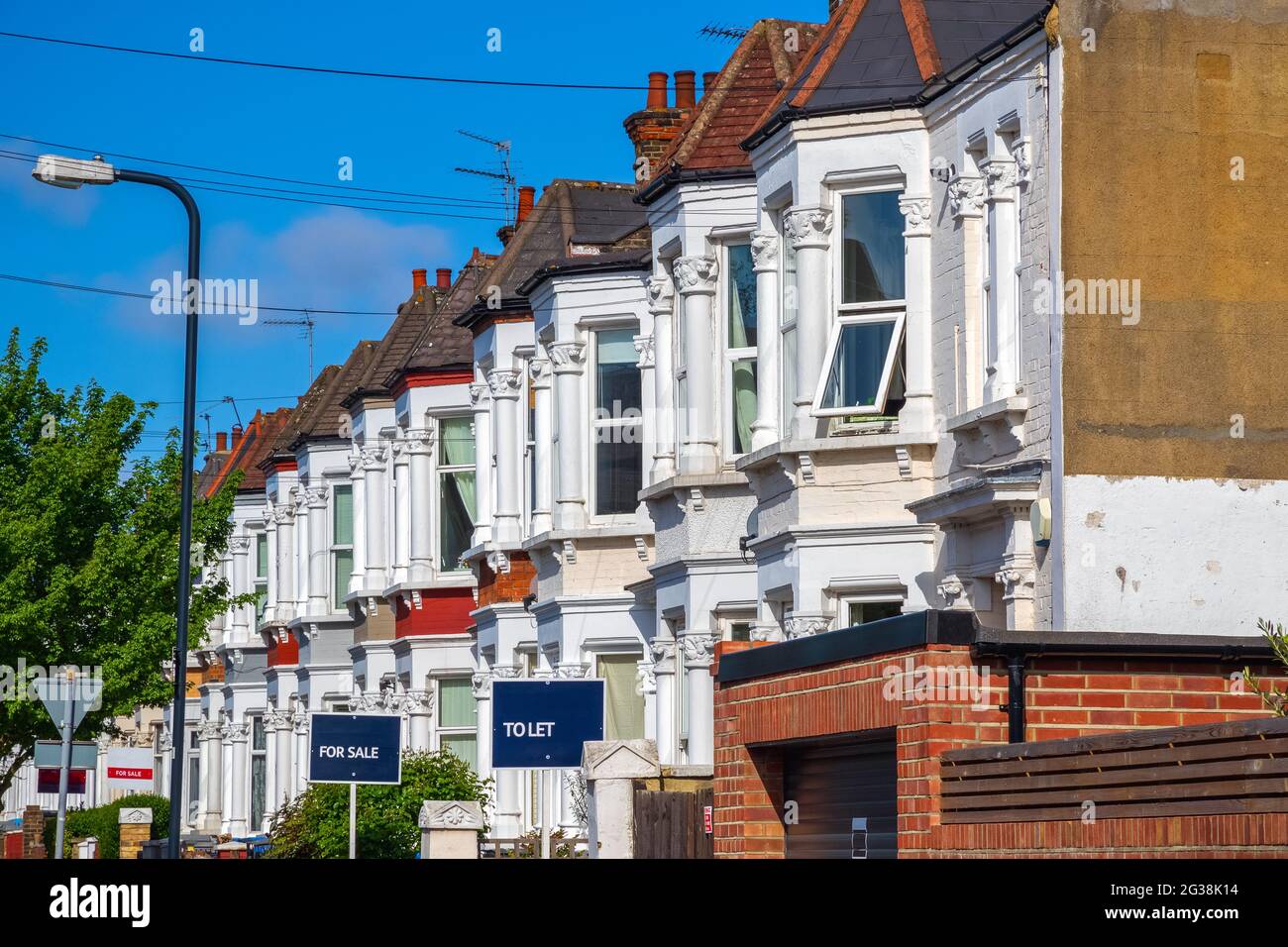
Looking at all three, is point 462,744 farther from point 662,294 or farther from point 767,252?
point 767,252

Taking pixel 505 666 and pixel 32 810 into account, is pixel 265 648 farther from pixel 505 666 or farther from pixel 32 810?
pixel 505 666

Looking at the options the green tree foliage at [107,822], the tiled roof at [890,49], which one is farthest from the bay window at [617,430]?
the green tree foliage at [107,822]

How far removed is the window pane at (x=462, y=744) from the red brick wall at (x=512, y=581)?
3.34 metres

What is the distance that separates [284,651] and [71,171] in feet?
75.9

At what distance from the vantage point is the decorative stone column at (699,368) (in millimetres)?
21562

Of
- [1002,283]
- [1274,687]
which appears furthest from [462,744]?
[1274,687]

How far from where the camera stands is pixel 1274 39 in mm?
16172

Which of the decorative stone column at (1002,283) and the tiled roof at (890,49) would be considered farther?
the tiled roof at (890,49)

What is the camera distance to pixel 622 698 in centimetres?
2625

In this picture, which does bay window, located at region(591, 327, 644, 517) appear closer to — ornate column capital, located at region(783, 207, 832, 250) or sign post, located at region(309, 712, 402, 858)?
ornate column capital, located at region(783, 207, 832, 250)

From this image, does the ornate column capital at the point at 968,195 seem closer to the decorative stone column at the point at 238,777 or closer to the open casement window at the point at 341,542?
the open casement window at the point at 341,542

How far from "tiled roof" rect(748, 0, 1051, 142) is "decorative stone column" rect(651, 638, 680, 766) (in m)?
6.24
